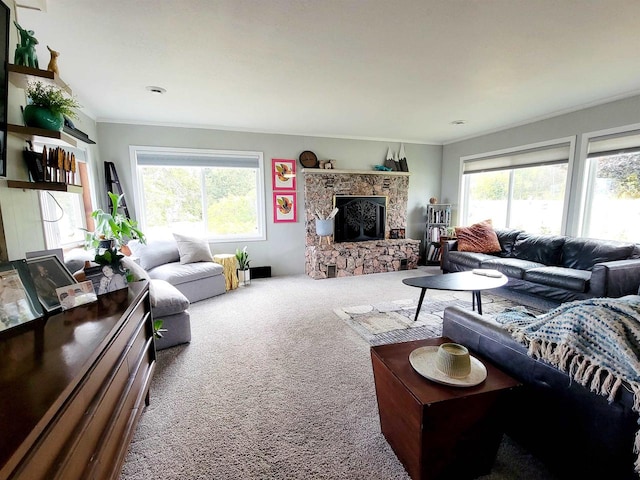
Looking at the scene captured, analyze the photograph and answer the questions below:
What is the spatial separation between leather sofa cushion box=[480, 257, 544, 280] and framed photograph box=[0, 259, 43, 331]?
425cm

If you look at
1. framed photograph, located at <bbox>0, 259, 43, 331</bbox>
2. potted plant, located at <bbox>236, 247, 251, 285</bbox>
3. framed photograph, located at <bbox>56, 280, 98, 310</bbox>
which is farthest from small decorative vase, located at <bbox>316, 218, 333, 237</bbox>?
framed photograph, located at <bbox>0, 259, 43, 331</bbox>

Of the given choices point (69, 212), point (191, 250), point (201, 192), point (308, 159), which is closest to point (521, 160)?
point (308, 159)

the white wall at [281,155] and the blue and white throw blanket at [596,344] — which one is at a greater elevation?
the white wall at [281,155]

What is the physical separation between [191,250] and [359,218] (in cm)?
286

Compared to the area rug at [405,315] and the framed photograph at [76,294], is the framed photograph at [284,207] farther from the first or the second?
the framed photograph at [76,294]

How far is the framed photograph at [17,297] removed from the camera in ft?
3.38

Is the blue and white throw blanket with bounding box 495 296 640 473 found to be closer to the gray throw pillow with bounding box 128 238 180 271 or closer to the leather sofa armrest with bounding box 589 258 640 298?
the leather sofa armrest with bounding box 589 258 640 298

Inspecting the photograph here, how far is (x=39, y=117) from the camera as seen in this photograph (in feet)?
4.57

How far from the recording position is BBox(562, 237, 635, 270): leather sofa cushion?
3.13 m

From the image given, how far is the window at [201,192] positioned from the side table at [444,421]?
388cm

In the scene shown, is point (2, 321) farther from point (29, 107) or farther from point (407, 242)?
point (407, 242)

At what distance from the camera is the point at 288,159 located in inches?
192

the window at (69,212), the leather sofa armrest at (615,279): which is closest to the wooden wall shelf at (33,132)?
the window at (69,212)

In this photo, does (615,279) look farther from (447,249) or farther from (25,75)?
(25,75)
